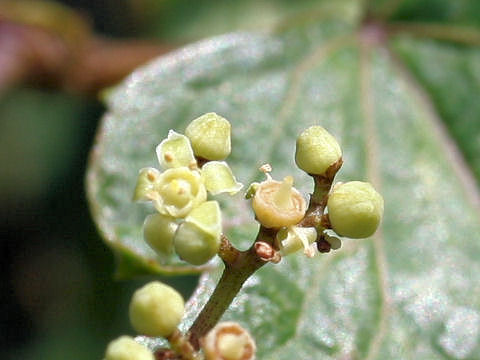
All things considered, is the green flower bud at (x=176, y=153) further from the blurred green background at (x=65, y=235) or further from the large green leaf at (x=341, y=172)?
the blurred green background at (x=65, y=235)

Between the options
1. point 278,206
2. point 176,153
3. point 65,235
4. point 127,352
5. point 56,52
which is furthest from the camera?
point 65,235

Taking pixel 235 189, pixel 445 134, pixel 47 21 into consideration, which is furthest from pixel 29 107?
pixel 235 189

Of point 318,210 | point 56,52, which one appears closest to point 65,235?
point 56,52

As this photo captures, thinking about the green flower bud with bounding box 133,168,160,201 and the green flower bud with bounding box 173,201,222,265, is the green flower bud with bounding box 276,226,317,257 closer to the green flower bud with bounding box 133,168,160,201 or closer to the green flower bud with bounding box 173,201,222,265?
the green flower bud with bounding box 173,201,222,265

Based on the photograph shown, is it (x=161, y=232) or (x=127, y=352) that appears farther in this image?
(x=161, y=232)

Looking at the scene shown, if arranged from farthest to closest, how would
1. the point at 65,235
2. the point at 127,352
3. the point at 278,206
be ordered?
the point at 65,235
the point at 278,206
the point at 127,352

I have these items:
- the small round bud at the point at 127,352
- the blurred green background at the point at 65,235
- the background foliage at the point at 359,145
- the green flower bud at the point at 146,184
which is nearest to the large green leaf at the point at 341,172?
the background foliage at the point at 359,145

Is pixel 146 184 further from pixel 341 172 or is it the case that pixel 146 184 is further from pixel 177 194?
pixel 341 172
